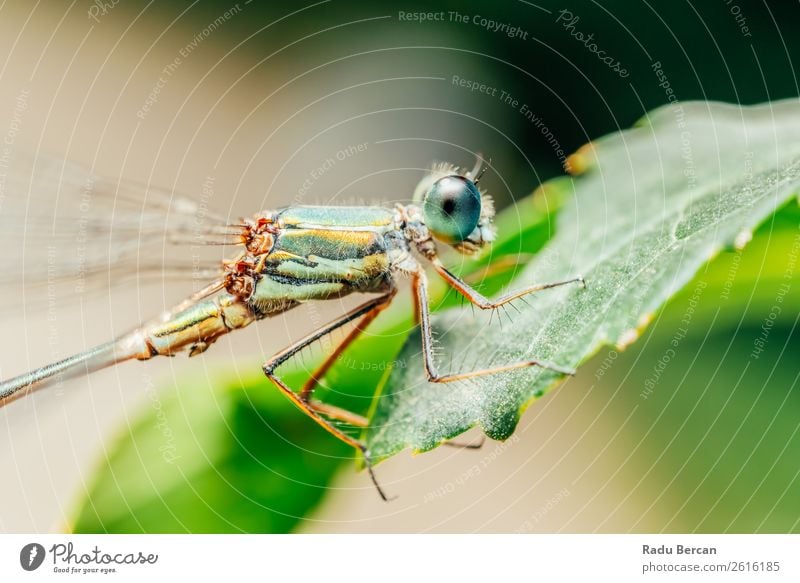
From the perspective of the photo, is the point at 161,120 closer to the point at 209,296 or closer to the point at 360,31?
the point at 360,31

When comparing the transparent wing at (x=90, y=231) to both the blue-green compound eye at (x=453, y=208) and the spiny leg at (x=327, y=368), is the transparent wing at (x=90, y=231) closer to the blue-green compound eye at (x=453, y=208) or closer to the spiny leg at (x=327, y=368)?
the spiny leg at (x=327, y=368)

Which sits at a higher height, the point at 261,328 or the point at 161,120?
the point at 161,120

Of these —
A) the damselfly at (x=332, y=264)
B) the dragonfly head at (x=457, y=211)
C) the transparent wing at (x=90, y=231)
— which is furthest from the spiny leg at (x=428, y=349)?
the transparent wing at (x=90, y=231)

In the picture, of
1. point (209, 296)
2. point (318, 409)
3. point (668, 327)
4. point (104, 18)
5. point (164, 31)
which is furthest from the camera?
point (104, 18)

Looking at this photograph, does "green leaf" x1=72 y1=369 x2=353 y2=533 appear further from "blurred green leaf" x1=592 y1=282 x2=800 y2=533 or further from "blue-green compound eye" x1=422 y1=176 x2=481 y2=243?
"blurred green leaf" x1=592 y1=282 x2=800 y2=533

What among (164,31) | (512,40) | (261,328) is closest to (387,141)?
(512,40)
